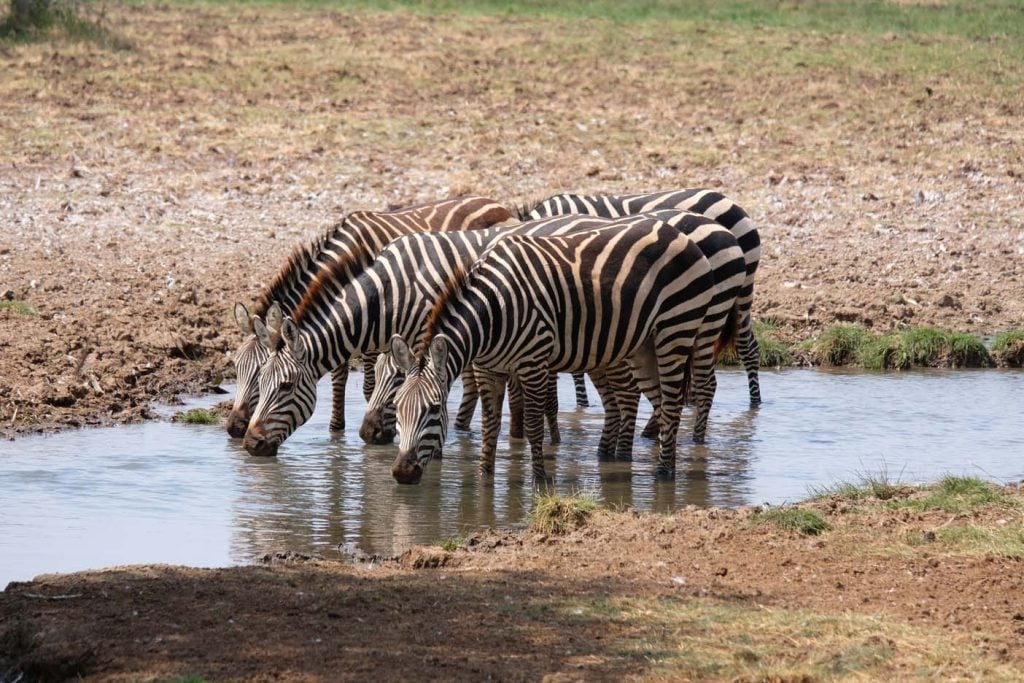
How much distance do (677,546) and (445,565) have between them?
121cm

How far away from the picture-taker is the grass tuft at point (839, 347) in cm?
1424

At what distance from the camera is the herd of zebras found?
932cm

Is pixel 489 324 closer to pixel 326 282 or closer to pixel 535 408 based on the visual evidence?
pixel 535 408

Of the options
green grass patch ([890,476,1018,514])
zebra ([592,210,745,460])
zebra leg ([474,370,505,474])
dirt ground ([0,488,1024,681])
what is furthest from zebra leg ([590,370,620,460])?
dirt ground ([0,488,1024,681])

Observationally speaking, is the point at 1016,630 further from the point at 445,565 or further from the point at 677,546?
the point at 445,565

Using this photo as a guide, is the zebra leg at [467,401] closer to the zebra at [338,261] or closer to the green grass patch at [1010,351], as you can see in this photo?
the zebra at [338,261]

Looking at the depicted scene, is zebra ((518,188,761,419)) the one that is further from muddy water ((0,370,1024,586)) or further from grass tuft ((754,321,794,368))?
grass tuft ((754,321,794,368))

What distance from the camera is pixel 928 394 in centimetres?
1290

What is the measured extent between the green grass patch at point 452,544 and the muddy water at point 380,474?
26cm

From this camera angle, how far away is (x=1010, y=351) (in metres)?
14.1

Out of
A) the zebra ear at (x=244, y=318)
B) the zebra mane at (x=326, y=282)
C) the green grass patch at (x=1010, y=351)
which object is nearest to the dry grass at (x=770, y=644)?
the zebra mane at (x=326, y=282)

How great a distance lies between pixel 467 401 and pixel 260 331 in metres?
2.24

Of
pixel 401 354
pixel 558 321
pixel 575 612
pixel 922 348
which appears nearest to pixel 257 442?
pixel 401 354

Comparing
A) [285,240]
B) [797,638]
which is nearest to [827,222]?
[285,240]
